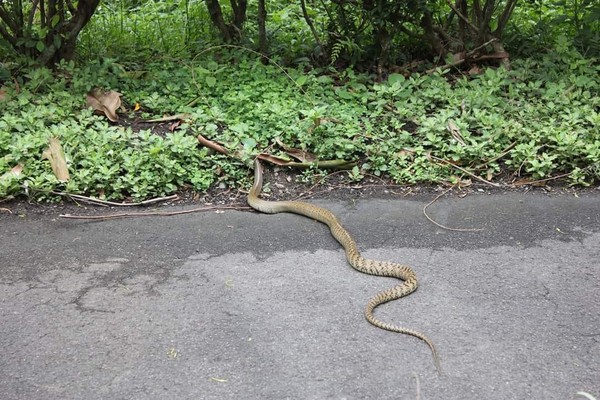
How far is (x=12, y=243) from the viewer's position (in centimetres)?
571

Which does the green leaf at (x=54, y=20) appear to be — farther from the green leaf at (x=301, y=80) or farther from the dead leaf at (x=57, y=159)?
the green leaf at (x=301, y=80)

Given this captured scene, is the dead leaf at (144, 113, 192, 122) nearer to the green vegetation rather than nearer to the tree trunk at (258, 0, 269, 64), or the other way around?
the green vegetation

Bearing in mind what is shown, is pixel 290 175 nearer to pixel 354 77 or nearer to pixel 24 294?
pixel 354 77

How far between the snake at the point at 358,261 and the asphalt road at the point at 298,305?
62mm

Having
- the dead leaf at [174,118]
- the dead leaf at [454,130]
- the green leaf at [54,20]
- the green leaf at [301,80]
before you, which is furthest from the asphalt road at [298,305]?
the green leaf at [54,20]

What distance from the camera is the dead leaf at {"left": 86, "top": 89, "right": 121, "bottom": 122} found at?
303 inches

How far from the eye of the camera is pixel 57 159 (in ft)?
21.9

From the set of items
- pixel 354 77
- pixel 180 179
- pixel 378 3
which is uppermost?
pixel 378 3

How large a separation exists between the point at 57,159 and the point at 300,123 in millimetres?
2581

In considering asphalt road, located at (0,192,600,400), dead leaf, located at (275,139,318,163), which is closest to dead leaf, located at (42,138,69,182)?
asphalt road, located at (0,192,600,400)

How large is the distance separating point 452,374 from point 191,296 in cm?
197

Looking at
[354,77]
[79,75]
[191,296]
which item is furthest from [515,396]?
[79,75]

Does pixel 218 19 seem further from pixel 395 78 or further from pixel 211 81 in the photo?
pixel 395 78

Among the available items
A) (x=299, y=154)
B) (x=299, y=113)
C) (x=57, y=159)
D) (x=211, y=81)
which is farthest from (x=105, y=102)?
(x=299, y=154)
